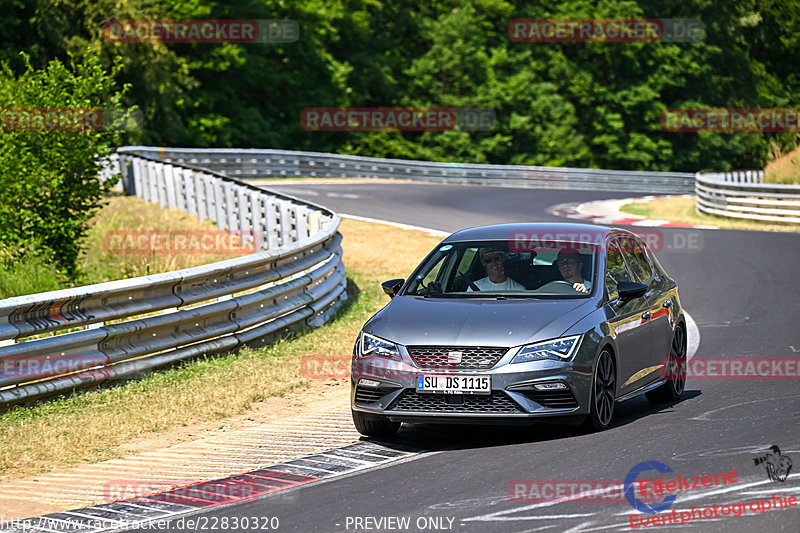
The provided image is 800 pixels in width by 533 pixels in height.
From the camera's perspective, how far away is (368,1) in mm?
62906

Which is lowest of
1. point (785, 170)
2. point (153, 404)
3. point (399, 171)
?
point (399, 171)

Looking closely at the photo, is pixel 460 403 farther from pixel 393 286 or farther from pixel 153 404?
pixel 153 404

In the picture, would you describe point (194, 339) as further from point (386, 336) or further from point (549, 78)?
point (549, 78)

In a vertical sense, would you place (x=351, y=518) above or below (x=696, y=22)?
below

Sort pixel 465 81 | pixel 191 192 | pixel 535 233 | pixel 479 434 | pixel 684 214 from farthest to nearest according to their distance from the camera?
pixel 465 81
pixel 684 214
pixel 191 192
pixel 535 233
pixel 479 434

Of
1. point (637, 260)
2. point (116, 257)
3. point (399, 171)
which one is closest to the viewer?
point (637, 260)

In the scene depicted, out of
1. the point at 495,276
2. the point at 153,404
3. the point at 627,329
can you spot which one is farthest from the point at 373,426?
the point at 153,404

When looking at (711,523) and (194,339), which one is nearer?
(711,523)

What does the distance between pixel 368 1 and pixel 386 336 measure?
56.4m

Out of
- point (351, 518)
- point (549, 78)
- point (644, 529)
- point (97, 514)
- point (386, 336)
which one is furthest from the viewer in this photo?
point (549, 78)

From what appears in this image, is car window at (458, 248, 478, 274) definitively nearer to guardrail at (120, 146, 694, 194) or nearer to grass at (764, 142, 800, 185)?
grass at (764, 142, 800, 185)

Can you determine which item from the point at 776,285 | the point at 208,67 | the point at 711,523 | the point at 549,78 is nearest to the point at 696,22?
the point at 549,78

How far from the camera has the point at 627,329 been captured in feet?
30.2

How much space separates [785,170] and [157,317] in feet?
83.6
